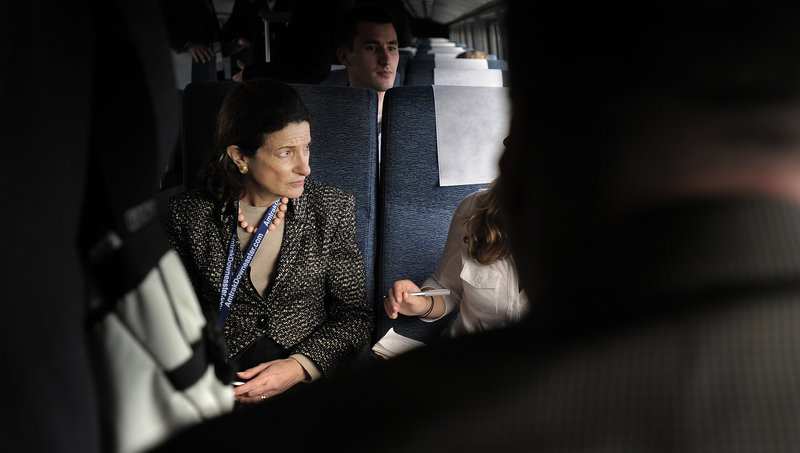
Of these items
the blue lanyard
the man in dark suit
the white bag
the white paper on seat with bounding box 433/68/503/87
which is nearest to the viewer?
the man in dark suit

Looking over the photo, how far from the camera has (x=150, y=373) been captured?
1.56ft

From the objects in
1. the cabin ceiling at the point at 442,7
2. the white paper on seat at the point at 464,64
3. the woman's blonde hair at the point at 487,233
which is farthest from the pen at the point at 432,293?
the cabin ceiling at the point at 442,7

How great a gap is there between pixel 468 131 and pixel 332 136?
0.38m

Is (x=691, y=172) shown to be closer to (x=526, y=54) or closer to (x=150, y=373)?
(x=526, y=54)

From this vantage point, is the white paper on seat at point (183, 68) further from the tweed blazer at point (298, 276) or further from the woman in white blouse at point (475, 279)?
the woman in white blouse at point (475, 279)

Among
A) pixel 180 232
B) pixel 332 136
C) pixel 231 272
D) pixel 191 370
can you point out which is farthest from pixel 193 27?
pixel 191 370

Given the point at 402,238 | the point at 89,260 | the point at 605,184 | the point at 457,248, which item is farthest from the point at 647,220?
the point at 402,238

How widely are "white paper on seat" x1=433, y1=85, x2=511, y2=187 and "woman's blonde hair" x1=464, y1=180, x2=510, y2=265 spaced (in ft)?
1.02

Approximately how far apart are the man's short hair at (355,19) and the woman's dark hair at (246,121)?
4.32 ft

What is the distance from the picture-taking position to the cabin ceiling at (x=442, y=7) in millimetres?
12335

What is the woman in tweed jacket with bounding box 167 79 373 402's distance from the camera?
1493 millimetres

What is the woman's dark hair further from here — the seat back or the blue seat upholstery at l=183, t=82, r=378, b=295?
the seat back

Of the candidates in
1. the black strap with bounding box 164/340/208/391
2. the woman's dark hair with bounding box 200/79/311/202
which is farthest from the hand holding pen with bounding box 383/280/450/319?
the black strap with bounding box 164/340/208/391

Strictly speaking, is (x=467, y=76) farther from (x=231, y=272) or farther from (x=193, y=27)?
(x=231, y=272)
